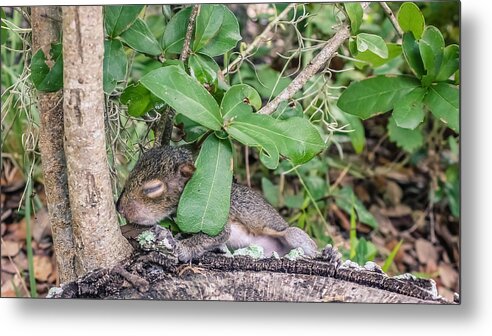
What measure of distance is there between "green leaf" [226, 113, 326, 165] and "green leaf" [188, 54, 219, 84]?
0.33 feet

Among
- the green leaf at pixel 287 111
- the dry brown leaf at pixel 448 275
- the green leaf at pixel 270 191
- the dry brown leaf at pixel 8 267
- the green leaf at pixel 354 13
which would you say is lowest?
the dry brown leaf at pixel 448 275

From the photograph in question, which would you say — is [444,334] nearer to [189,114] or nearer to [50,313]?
[189,114]

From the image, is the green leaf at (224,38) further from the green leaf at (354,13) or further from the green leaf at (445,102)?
the green leaf at (445,102)

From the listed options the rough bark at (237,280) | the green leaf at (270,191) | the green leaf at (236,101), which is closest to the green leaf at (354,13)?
the green leaf at (236,101)

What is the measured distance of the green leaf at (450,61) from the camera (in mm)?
1467

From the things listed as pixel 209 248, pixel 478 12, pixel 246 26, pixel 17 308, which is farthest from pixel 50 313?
pixel 478 12

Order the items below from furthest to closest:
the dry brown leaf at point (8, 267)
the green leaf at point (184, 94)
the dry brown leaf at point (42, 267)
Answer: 1. the dry brown leaf at point (42, 267)
2. the dry brown leaf at point (8, 267)
3. the green leaf at point (184, 94)

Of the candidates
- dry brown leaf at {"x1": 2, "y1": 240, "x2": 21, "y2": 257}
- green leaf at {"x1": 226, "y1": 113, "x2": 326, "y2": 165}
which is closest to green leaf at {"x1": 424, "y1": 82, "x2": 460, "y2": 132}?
green leaf at {"x1": 226, "y1": 113, "x2": 326, "y2": 165}

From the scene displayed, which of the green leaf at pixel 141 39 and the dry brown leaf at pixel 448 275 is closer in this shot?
the green leaf at pixel 141 39

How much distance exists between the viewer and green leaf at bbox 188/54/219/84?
4.74 feet

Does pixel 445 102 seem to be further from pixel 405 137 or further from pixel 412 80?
pixel 405 137

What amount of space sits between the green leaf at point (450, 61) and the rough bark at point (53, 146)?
28.1 inches

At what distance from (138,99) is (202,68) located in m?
0.13

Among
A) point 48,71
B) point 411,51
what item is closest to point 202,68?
point 48,71
